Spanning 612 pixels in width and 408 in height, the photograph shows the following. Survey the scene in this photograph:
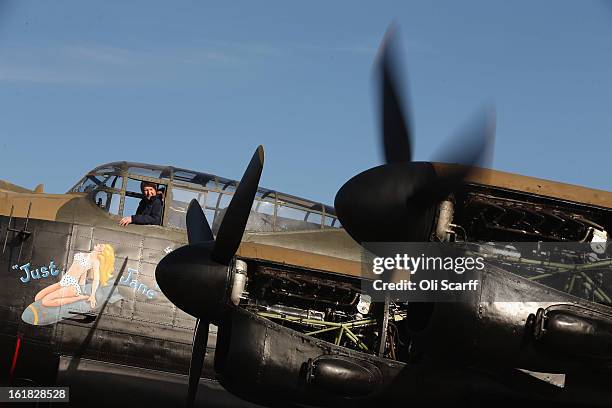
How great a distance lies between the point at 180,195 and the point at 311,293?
487 cm

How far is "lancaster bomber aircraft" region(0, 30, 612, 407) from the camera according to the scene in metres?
10.2

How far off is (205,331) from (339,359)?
6.73 feet

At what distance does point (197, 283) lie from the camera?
40.4 ft

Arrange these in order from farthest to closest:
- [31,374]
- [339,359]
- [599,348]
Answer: [31,374], [339,359], [599,348]

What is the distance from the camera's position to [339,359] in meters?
12.6

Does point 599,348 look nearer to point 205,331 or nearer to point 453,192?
point 453,192

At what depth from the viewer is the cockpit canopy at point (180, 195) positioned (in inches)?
695

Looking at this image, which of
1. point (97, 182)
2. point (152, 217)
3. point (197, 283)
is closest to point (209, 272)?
point (197, 283)

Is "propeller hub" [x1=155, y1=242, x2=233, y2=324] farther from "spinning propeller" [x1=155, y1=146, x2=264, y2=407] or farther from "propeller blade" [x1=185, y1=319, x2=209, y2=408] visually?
"propeller blade" [x1=185, y1=319, x2=209, y2=408]

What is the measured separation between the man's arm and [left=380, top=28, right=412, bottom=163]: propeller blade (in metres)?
7.07

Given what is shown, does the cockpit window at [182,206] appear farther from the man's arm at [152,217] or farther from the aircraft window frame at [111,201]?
the aircraft window frame at [111,201]

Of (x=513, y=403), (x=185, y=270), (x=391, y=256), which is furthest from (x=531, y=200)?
(x=185, y=270)

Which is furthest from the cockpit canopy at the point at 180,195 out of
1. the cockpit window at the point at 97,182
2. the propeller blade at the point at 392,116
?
the propeller blade at the point at 392,116

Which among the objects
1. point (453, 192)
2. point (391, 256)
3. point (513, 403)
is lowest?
point (513, 403)
